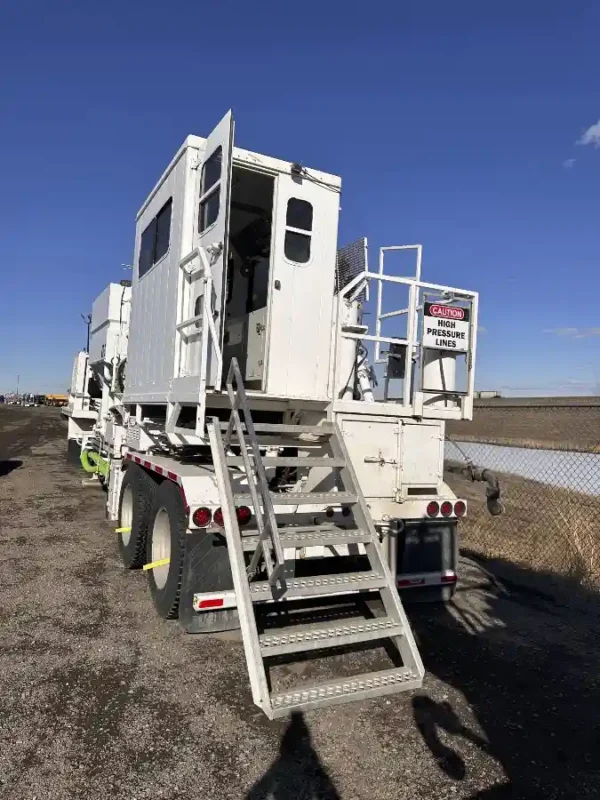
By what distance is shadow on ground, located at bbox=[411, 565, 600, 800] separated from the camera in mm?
3018

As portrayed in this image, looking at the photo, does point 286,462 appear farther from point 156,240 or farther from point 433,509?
point 156,240

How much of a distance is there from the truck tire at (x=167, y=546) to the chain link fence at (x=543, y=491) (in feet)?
9.39

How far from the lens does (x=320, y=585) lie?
3.80 m

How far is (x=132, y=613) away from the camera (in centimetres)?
498

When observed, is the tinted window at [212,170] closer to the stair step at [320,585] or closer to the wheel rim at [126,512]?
the stair step at [320,585]

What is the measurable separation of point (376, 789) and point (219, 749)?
84 cm

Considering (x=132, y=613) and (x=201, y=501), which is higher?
(x=201, y=501)

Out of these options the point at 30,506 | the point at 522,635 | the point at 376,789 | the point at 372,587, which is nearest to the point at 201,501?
the point at 372,587

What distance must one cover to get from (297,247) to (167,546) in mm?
2868

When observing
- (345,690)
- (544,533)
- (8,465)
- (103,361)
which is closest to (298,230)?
(345,690)

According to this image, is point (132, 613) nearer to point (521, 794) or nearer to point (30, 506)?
point (521, 794)

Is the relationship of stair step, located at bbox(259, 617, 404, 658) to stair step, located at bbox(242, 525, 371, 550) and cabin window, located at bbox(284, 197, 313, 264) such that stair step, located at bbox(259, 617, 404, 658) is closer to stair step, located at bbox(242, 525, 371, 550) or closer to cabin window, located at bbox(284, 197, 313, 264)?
stair step, located at bbox(242, 525, 371, 550)

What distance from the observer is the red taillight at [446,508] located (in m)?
5.07

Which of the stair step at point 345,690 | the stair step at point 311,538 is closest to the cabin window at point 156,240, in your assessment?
the stair step at point 311,538
